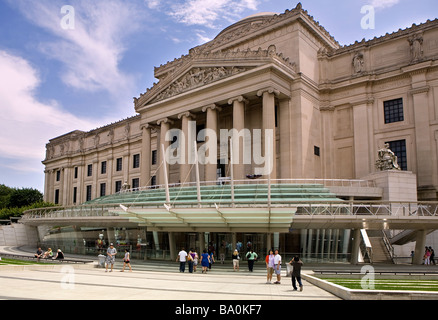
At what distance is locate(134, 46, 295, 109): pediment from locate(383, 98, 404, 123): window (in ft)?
36.7

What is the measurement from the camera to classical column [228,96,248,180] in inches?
1720

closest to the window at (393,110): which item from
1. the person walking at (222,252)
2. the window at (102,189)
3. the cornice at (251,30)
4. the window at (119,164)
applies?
the cornice at (251,30)

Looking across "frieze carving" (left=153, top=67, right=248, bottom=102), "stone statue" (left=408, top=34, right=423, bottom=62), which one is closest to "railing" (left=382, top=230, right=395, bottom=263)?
"stone statue" (left=408, top=34, right=423, bottom=62)

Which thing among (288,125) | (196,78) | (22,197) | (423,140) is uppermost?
(196,78)

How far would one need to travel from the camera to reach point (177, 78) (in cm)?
5266

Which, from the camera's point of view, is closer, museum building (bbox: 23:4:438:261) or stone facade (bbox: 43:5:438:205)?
museum building (bbox: 23:4:438:261)

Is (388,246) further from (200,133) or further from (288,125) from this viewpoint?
(200,133)

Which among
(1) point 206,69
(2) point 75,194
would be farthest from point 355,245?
(2) point 75,194

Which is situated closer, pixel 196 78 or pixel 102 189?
pixel 196 78

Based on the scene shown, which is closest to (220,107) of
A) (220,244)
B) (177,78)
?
(177,78)

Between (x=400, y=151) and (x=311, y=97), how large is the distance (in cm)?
1100

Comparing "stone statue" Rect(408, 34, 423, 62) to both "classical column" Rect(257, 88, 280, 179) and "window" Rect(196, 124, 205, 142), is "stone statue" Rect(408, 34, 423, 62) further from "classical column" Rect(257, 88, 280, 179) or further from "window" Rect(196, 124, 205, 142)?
"window" Rect(196, 124, 205, 142)

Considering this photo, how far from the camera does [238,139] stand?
44562 millimetres

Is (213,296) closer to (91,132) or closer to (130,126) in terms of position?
(130,126)
